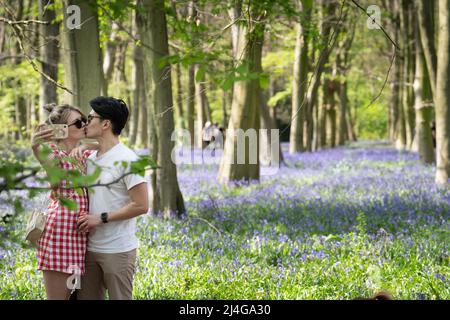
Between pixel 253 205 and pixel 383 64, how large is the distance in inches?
1284

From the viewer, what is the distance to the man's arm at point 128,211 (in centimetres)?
363

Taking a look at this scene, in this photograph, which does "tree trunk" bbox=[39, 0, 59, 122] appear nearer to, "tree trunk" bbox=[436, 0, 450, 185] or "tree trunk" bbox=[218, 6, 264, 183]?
"tree trunk" bbox=[218, 6, 264, 183]

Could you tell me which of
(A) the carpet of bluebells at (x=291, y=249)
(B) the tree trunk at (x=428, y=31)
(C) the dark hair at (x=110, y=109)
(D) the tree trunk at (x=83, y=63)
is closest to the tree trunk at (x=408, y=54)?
(B) the tree trunk at (x=428, y=31)

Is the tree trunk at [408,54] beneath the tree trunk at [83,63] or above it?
above

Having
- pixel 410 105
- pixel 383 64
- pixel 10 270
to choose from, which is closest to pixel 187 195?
pixel 10 270

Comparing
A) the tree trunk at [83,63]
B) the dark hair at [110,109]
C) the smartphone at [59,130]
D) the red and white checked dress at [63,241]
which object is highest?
the tree trunk at [83,63]

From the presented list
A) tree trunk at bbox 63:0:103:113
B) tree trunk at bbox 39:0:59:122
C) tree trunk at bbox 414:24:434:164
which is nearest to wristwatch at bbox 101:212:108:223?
tree trunk at bbox 63:0:103:113

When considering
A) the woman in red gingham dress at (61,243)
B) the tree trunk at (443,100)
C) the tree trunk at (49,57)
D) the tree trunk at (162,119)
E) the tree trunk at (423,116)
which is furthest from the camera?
the tree trunk at (423,116)

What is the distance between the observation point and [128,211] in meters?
3.66

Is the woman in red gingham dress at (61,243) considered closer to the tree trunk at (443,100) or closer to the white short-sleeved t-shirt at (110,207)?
the white short-sleeved t-shirt at (110,207)

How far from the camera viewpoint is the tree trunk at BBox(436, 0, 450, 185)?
11711 mm

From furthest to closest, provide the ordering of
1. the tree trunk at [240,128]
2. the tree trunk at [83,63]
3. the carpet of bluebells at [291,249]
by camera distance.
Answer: the tree trunk at [240,128], the tree trunk at [83,63], the carpet of bluebells at [291,249]

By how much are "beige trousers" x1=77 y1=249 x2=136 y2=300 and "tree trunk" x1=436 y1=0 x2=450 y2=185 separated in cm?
929

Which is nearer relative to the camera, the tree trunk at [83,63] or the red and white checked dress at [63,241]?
the red and white checked dress at [63,241]
